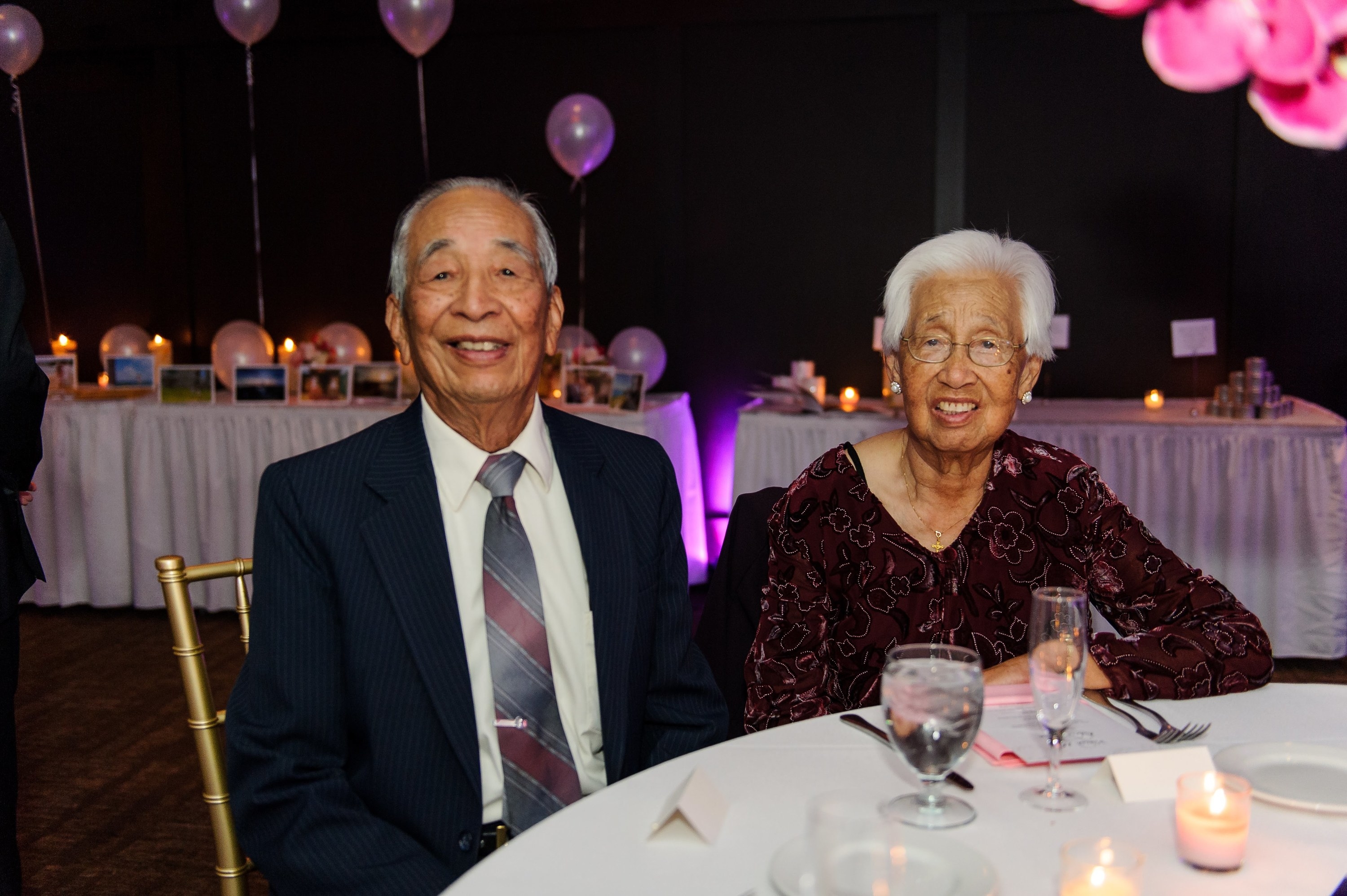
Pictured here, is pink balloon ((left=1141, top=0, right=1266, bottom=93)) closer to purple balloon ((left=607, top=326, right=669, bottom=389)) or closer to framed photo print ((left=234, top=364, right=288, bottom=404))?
purple balloon ((left=607, top=326, right=669, bottom=389))

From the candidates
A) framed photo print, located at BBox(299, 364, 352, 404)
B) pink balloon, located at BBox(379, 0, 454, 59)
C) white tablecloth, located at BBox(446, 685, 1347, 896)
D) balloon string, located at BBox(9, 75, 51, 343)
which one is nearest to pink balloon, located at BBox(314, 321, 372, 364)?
framed photo print, located at BBox(299, 364, 352, 404)

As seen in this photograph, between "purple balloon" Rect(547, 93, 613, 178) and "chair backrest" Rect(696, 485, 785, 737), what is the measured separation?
11.6 ft

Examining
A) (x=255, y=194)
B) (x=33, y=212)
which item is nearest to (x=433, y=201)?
(x=255, y=194)

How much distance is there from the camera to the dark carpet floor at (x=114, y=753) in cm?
270

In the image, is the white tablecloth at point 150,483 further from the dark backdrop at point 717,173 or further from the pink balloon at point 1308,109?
the pink balloon at point 1308,109

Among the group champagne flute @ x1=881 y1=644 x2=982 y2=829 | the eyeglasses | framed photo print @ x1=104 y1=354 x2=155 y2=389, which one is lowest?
champagne flute @ x1=881 y1=644 x2=982 y2=829

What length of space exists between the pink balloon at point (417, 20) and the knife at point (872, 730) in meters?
4.57

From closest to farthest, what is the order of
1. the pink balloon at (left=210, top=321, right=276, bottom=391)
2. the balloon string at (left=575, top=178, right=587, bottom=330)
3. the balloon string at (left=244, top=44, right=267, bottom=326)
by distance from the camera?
the pink balloon at (left=210, top=321, right=276, bottom=391)
the balloon string at (left=575, top=178, right=587, bottom=330)
the balloon string at (left=244, top=44, right=267, bottom=326)

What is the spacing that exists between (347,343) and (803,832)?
193 inches

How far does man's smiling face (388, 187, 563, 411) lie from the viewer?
153cm

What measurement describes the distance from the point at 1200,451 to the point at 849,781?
350cm

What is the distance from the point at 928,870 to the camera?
3.26 ft

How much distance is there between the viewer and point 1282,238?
17.2 feet

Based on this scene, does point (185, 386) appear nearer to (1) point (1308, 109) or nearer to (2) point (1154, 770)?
(2) point (1154, 770)
